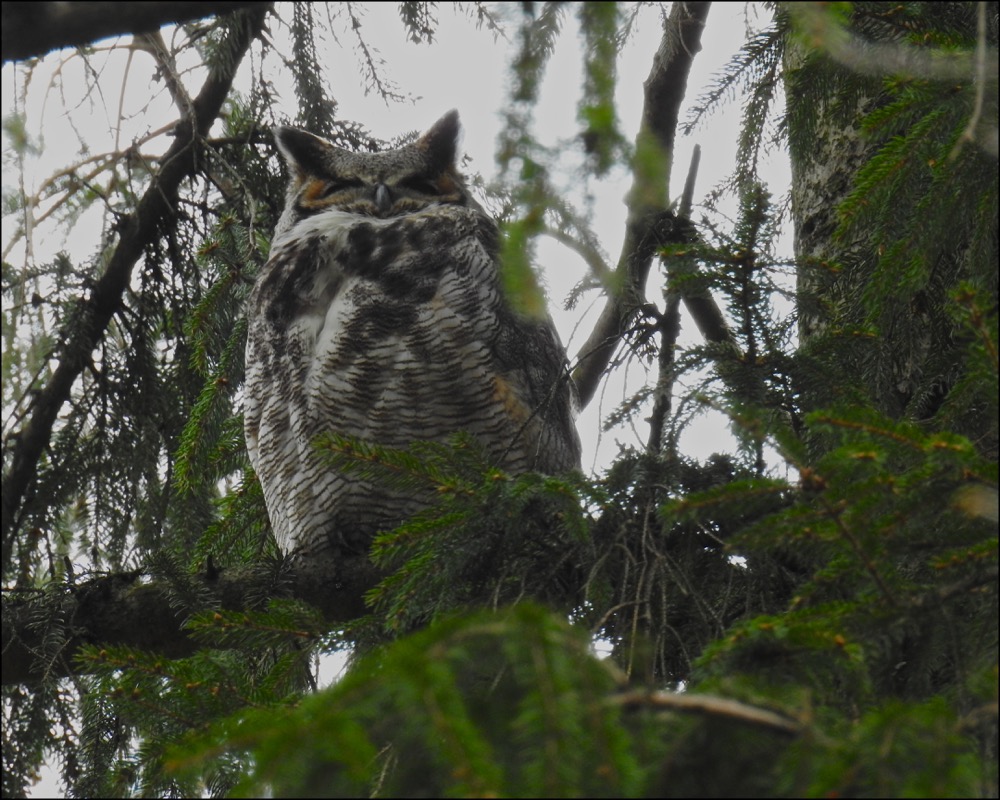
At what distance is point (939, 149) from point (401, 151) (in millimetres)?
2008

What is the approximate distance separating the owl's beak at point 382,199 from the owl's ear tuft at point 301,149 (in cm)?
20

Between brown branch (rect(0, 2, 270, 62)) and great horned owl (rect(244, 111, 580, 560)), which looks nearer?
brown branch (rect(0, 2, 270, 62))

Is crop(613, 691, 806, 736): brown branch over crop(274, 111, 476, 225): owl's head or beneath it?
beneath

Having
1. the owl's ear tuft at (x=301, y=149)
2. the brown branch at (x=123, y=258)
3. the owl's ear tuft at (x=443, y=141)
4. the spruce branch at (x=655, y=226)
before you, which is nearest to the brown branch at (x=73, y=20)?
the spruce branch at (x=655, y=226)

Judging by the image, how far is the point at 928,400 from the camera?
251cm

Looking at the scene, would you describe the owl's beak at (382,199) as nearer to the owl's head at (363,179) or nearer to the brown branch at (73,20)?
the owl's head at (363,179)

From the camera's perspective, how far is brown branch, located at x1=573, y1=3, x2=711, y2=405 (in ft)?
7.76

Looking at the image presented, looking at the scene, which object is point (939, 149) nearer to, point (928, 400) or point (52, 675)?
point (928, 400)

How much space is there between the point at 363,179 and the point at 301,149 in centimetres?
20

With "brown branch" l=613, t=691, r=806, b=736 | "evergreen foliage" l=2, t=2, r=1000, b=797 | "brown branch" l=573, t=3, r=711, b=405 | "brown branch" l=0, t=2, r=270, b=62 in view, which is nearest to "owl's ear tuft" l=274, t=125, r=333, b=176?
"evergreen foliage" l=2, t=2, r=1000, b=797

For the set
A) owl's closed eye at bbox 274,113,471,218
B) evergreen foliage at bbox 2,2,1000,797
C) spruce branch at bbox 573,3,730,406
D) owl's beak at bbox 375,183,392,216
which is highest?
owl's closed eye at bbox 274,113,471,218

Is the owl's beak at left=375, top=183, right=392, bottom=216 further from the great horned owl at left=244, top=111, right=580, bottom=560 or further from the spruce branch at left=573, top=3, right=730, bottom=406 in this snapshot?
the spruce branch at left=573, top=3, right=730, bottom=406

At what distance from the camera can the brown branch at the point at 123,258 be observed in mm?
2484

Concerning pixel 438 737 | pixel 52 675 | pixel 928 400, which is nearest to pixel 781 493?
pixel 438 737
